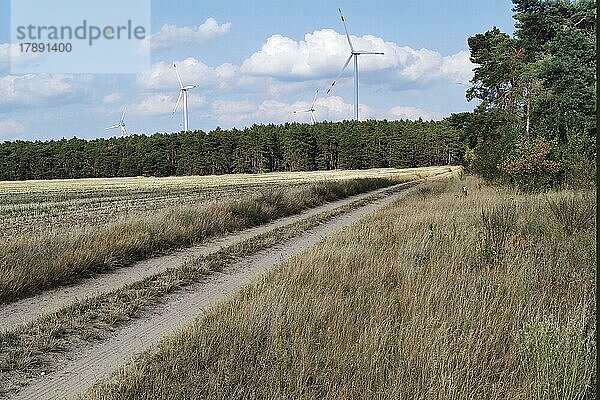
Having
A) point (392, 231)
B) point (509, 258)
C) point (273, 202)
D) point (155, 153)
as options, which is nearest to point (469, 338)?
point (509, 258)

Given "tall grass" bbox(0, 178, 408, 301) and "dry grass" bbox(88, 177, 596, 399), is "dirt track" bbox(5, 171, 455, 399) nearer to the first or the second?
"tall grass" bbox(0, 178, 408, 301)

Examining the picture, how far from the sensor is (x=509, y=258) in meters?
10.0

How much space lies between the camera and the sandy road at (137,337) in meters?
6.20

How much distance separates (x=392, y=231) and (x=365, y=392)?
10.3m

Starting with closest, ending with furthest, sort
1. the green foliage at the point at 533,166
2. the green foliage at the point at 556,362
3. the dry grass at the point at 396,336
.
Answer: the green foliage at the point at 556,362 → the dry grass at the point at 396,336 → the green foliage at the point at 533,166

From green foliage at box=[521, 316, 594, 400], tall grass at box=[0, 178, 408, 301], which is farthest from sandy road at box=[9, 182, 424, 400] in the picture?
green foliage at box=[521, 316, 594, 400]

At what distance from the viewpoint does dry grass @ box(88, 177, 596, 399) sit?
5398mm

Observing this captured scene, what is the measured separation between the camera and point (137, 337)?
7922 mm

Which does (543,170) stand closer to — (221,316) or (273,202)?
(273,202)

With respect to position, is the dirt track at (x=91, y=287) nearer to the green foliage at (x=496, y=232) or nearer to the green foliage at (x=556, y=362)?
the green foliage at (x=496, y=232)

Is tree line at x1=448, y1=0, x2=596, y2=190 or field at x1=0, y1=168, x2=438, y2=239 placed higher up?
tree line at x1=448, y1=0, x2=596, y2=190

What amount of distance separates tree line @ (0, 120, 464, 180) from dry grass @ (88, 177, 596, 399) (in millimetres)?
123651

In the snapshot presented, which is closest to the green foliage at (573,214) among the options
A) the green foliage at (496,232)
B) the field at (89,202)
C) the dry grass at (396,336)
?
the green foliage at (496,232)

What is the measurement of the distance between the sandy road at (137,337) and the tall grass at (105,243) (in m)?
2.43
